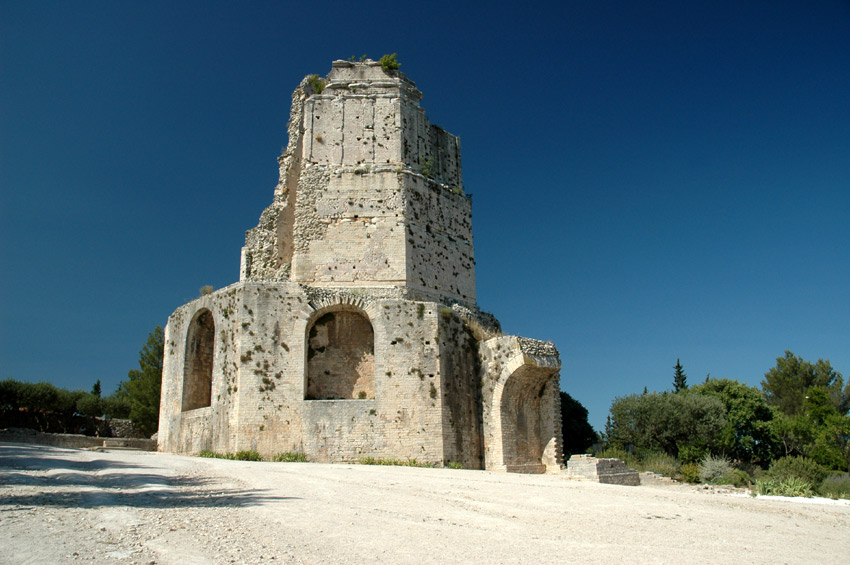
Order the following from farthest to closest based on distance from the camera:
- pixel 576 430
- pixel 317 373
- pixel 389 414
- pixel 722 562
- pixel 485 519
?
pixel 576 430
pixel 317 373
pixel 389 414
pixel 485 519
pixel 722 562

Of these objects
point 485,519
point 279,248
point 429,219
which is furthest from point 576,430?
point 485,519

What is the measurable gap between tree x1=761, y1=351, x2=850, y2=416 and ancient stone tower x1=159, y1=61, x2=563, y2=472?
1354 inches

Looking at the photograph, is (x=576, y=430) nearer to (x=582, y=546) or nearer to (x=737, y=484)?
(x=737, y=484)

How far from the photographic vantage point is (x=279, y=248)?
21328 mm

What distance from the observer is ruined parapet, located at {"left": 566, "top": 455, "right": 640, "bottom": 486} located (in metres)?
16.0

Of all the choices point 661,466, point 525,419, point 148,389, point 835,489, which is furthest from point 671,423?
point 148,389

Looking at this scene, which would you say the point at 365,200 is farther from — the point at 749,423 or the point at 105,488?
the point at 749,423

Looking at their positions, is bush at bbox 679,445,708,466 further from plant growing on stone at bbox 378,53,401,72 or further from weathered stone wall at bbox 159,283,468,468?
plant growing on stone at bbox 378,53,401,72

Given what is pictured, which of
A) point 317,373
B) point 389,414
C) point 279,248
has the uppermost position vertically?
point 279,248

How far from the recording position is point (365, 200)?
2067 cm

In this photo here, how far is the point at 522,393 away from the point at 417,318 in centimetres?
404

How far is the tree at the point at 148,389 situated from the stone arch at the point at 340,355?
39.8ft

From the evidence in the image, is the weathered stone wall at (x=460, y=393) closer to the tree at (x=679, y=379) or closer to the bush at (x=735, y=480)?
the bush at (x=735, y=480)

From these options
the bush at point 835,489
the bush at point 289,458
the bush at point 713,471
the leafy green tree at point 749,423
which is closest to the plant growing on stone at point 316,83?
the bush at point 289,458
